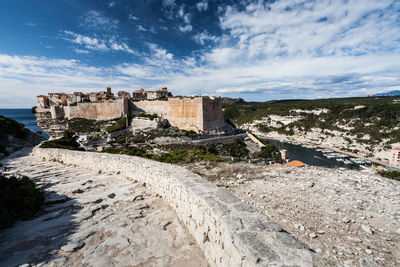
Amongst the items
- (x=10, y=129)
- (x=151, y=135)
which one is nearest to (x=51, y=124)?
(x=10, y=129)

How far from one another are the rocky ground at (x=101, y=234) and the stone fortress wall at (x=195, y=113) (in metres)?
19.7

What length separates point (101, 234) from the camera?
282cm

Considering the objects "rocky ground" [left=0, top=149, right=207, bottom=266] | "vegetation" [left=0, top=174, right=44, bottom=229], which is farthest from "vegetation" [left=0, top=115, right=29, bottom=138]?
"rocky ground" [left=0, top=149, right=207, bottom=266]

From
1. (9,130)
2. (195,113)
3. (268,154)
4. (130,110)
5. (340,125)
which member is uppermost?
(130,110)

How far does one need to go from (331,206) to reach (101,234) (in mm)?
4966

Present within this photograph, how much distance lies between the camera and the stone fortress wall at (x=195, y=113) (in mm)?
23728

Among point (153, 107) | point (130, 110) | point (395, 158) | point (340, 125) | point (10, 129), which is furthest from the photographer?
point (340, 125)

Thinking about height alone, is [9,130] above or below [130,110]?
below

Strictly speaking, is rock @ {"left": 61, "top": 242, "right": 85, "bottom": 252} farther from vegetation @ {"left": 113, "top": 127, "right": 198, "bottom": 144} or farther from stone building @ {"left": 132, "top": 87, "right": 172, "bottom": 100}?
stone building @ {"left": 132, "top": 87, "right": 172, "bottom": 100}

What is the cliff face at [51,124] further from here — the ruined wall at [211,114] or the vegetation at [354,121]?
the vegetation at [354,121]

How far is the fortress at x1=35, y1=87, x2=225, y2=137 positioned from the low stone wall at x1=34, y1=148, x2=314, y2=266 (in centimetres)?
2045

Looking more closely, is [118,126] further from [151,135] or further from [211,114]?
[211,114]

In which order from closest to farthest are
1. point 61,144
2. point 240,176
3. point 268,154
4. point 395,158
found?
point 240,176
point 61,144
point 268,154
point 395,158

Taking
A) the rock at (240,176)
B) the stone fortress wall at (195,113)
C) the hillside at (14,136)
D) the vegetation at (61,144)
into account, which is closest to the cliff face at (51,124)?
the hillside at (14,136)
